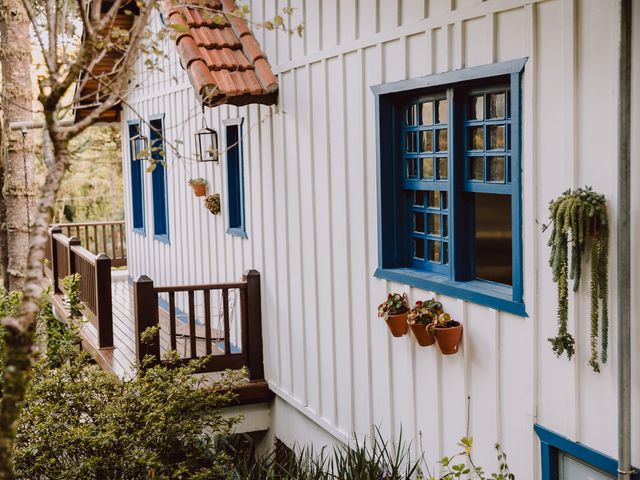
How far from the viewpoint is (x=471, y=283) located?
213 inches

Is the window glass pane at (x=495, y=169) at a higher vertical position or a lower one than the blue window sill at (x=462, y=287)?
higher

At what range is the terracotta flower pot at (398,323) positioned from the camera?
5.80m

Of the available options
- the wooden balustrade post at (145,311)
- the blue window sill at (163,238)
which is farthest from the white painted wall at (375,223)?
the blue window sill at (163,238)

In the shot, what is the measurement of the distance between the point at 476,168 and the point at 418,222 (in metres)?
0.87

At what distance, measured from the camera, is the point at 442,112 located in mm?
5656

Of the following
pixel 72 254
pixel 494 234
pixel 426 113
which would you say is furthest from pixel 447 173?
pixel 72 254

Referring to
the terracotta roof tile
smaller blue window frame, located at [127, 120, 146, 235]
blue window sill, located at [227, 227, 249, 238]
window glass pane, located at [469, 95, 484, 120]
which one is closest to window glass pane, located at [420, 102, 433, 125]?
window glass pane, located at [469, 95, 484, 120]

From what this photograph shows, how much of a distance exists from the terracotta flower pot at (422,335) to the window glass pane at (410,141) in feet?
4.15

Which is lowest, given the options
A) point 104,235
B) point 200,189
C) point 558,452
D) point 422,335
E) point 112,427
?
point 112,427

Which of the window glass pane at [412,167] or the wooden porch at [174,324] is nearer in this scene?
the window glass pane at [412,167]

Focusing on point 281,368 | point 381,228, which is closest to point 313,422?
point 281,368

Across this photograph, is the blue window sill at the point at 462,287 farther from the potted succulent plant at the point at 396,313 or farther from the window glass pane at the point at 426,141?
the window glass pane at the point at 426,141

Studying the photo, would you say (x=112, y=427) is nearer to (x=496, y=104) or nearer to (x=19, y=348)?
(x=19, y=348)

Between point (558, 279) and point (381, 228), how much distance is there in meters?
2.02
